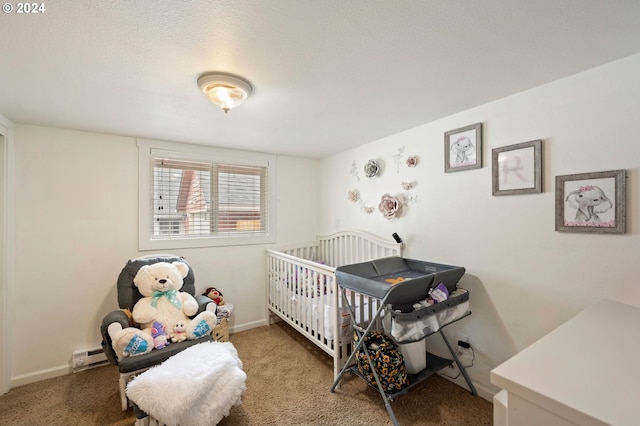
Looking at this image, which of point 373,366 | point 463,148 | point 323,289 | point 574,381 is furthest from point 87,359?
point 463,148

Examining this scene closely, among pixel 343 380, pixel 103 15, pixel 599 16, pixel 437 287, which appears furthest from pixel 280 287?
pixel 599 16

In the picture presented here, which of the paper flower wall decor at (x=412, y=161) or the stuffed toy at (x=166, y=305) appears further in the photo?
the paper flower wall decor at (x=412, y=161)

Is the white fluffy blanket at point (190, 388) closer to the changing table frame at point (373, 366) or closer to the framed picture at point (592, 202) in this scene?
the changing table frame at point (373, 366)

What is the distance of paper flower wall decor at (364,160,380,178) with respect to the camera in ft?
9.13

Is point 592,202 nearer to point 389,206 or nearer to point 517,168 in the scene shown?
point 517,168

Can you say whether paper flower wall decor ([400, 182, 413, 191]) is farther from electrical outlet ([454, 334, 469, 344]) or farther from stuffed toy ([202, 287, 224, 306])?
stuffed toy ([202, 287, 224, 306])

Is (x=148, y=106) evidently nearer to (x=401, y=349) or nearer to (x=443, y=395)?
(x=401, y=349)

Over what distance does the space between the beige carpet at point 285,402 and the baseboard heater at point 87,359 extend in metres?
0.07

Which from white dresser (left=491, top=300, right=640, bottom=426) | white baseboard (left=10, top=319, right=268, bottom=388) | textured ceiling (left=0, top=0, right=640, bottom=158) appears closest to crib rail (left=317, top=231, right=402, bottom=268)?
textured ceiling (left=0, top=0, right=640, bottom=158)

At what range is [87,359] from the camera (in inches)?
93.3

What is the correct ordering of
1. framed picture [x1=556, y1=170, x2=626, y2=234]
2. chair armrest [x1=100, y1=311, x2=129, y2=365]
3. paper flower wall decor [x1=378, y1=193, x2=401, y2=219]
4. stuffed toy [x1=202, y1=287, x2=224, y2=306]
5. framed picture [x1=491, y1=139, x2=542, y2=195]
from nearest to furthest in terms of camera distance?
framed picture [x1=556, y1=170, x2=626, y2=234] → framed picture [x1=491, y1=139, x2=542, y2=195] → chair armrest [x1=100, y1=311, x2=129, y2=365] → paper flower wall decor [x1=378, y1=193, x2=401, y2=219] → stuffed toy [x1=202, y1=287, x2=224, y2=306]

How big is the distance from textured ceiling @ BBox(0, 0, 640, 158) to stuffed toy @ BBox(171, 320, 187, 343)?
→ 1662 millimetres

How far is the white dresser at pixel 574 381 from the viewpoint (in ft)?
2.08

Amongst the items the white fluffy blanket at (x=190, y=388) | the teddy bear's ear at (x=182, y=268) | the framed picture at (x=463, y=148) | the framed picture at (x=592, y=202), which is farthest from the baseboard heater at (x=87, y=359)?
the framed picture at (x=592, y=202)
